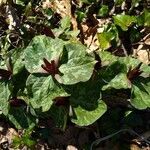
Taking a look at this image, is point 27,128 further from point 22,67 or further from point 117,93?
point 117,93

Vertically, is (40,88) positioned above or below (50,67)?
below

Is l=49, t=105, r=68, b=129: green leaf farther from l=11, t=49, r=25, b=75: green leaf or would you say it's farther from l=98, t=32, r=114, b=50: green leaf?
l=98, t=32, r=114, b=50: green leaf

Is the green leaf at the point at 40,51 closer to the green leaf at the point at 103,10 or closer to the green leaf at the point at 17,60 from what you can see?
the green leaf at the point at 17,60

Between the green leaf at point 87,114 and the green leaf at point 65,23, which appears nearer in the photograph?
the green leaf at point 87,114

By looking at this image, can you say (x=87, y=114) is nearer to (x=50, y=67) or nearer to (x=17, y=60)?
(x=50, y=67)

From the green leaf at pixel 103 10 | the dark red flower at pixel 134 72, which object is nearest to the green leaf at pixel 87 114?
the dark red flower at pixel 134 72

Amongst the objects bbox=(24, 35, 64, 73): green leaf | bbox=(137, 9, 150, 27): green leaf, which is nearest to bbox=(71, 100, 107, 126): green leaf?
bbox=(24, 35, 64, 73): green leaf

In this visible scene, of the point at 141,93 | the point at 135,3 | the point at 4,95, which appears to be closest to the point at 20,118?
the point at 4,95
